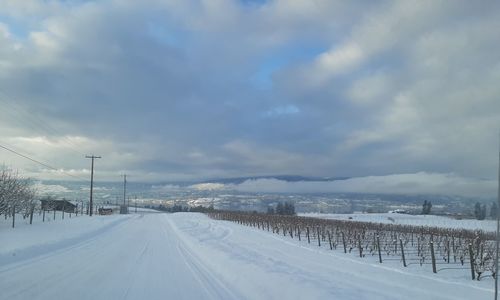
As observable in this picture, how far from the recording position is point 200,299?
1153cm

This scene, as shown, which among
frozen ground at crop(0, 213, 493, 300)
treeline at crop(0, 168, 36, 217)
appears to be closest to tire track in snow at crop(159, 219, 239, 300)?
frozen ground at crop(0, 213, 493, 300)

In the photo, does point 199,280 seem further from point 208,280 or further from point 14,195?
point 14,195

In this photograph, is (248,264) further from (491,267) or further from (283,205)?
(283,205)

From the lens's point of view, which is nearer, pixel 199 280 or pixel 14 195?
pixel 199 280

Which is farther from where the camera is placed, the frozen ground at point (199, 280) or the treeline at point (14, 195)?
the treeline at point (14, 195)

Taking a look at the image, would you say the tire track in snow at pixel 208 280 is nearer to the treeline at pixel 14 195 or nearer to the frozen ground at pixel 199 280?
the frozen ground at pixel 199 280

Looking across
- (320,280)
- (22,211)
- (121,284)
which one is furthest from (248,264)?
(22,211)

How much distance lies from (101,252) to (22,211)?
120ft

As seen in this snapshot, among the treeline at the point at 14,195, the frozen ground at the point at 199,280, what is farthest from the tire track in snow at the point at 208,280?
the treeline at the point at 14,195

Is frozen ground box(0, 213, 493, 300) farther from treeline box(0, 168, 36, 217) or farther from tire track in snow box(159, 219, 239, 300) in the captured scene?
treeline box(0, 168, 36, 217)

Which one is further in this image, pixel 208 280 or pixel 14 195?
pixel 14 195

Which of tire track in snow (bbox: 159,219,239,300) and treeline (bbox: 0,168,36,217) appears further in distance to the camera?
treeline (bbox: 0,168,36,217)

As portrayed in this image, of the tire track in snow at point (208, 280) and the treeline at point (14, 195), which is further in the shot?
the treeline at point (14, 195)


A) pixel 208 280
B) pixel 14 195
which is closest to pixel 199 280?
pixel 208 280
